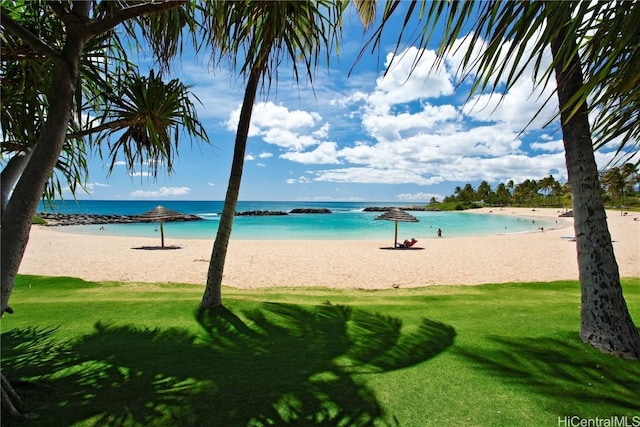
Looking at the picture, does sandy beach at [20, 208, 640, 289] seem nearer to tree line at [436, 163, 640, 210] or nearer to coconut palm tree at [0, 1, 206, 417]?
coconut palm tree at [0, 1, 206, 417]

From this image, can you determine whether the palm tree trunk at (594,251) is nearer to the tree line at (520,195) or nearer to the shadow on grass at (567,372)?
the shadow on grass at (567,372)

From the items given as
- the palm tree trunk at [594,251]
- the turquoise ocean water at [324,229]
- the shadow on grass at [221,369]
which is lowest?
the turquoise ocean water at [324,229]

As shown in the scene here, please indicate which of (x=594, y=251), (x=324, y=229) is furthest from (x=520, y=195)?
(x=594, y=251)

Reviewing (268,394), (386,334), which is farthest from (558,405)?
(268,394)

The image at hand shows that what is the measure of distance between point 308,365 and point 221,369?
0.85m

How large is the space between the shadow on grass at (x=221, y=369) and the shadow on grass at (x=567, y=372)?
614 millimetres

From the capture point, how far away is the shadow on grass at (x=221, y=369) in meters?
2.51

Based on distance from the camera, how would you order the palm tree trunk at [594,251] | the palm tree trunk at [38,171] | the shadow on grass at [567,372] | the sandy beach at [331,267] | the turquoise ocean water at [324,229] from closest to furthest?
1. the palm tree trunk at [38,171]
2. the shadow on grass at [567,372]
3. the palm tree trunk at [594,251]
4. the sandy beach at [331,267]
5. the turquoise ocean water at [324,229]

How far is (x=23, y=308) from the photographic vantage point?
5324 mm

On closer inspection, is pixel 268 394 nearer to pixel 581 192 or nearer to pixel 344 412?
pixel 344 412

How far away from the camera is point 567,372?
3229 mm

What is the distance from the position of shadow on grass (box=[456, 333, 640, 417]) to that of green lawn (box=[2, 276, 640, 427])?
0.05ft

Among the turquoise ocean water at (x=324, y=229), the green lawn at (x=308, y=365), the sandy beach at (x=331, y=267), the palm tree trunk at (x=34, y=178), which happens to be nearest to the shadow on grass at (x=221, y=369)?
the green lawn at (x=308, y=365)

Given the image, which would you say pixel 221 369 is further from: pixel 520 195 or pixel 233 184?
pixel 520 195
